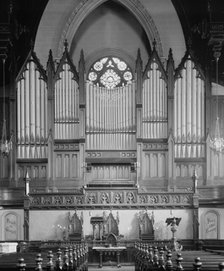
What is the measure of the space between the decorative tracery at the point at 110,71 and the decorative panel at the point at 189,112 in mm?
3218

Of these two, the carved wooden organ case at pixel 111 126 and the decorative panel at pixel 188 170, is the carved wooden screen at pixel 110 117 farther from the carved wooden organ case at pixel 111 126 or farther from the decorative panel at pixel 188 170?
the decorative panel at pixel 188 170

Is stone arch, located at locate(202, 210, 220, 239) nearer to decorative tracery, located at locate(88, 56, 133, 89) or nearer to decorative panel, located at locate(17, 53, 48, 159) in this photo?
decorative panel, located at locate(17, 53, 48, 159)

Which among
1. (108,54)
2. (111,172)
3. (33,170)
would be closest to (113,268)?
(111,172)

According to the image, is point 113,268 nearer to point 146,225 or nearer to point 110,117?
point 146,225

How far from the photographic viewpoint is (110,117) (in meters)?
26.1

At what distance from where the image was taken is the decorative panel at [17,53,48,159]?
25.5 m

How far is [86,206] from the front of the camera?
906 inches

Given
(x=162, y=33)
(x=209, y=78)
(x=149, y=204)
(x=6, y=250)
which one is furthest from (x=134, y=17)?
(x=6, y=250)

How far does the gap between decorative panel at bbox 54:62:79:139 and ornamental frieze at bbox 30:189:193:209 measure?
327 cm

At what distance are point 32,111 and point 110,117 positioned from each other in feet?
9.74

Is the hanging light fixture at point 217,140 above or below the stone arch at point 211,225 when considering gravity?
above

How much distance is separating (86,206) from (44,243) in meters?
2.08

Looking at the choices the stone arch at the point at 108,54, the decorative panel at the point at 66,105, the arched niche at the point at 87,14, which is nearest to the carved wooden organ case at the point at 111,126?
the decorative panel at the point at 66,105

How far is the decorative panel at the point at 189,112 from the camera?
25641 mm
